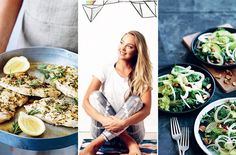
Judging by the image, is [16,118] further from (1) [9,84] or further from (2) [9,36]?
(2) [9,36]

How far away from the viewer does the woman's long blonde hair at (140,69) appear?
1110mm

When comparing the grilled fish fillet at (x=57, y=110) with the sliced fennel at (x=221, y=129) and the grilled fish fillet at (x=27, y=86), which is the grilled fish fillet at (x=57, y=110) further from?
the sliced fennel at (x=221, y=129)

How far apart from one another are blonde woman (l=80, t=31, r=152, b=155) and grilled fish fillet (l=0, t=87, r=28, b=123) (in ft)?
0.52

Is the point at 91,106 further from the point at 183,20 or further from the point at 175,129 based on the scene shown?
the point at 183,20

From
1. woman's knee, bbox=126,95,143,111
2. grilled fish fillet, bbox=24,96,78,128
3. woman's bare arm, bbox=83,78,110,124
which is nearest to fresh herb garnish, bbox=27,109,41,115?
grilled fish fillet, bbox=24,96,78,128

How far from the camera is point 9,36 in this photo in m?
1.22

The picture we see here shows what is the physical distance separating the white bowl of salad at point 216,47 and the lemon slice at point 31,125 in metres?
0.44

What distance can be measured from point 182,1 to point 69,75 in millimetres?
353

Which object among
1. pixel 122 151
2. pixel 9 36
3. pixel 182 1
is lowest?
pixel 122 151

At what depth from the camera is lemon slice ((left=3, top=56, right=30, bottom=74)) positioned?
3.82 ft

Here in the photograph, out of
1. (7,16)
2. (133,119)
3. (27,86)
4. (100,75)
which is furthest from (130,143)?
(7,16)

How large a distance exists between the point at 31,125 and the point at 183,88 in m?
0.38

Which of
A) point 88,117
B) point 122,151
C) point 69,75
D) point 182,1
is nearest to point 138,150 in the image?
point 122,151

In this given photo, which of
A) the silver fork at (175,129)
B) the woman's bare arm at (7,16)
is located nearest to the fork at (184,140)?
the silver fork at (175,129)
